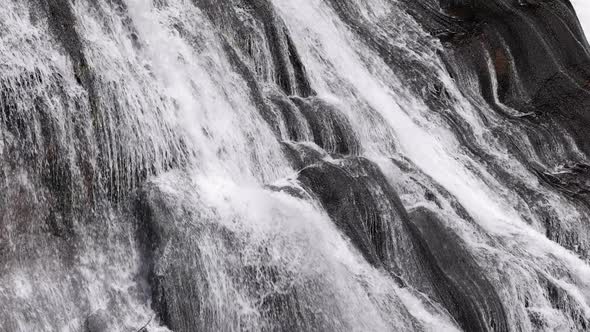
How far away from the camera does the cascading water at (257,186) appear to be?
272 inches

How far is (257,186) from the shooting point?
8.14 metres

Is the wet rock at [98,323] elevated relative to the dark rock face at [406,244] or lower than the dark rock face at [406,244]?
lower

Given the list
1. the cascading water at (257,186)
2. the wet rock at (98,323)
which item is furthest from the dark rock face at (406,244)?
the wet rock at (98,323)

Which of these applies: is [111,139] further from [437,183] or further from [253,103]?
[437,183]

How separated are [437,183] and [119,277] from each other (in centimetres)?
398

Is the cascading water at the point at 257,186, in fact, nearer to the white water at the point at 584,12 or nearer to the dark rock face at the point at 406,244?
the dark rock face at the point at 406,244

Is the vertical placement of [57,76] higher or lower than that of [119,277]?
higher

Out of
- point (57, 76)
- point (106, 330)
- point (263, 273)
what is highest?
point (57, 76)

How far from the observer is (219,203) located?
7605 mm

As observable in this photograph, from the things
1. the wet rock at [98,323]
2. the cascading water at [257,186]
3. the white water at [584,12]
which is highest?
the white water at [584,12]

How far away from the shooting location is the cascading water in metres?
6.91

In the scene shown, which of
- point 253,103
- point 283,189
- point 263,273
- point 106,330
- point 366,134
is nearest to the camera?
point 106,330

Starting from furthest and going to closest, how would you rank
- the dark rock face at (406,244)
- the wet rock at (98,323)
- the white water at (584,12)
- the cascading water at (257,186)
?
the white water at (584,12) → the dark rock face at (406,244) → the cascading water at (257,186) → the wet rock at (98,323)

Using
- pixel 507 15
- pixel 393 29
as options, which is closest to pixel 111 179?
pixel 393 29
